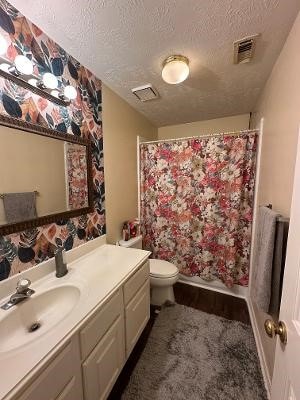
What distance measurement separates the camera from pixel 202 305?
1.98 meters

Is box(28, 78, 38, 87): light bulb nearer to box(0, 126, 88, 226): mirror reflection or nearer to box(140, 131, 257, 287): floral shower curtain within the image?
box(0, 126, 88, 226): mirror reflection

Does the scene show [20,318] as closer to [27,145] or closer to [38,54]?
[27,145]

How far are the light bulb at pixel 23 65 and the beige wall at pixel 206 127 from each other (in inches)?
84.3

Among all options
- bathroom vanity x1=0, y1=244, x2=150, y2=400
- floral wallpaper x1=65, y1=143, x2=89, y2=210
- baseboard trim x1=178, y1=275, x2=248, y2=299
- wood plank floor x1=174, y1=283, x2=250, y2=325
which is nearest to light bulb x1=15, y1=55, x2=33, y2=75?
floral wallpaper x1=65, y1=143, x2=89, y2=210

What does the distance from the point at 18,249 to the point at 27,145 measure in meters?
0.62

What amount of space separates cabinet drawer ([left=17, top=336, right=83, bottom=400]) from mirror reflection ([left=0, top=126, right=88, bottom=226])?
712 mm

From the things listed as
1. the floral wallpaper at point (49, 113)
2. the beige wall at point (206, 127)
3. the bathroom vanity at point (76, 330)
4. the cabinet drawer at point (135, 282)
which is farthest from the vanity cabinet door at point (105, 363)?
the beige wall at point (206, 127)

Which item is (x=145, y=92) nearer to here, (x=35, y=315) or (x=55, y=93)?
(x=55, y=93)

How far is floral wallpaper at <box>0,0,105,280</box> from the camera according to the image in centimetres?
101

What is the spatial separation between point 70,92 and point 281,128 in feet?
4.76

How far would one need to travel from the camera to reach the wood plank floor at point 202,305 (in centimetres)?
147

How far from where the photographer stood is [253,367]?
1.31 meters

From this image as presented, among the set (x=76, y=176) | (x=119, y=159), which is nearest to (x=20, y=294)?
(x=76, y=176)

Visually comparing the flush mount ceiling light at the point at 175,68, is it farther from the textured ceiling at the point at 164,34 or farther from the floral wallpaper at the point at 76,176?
the floral wallpaper at the point at 76,176
